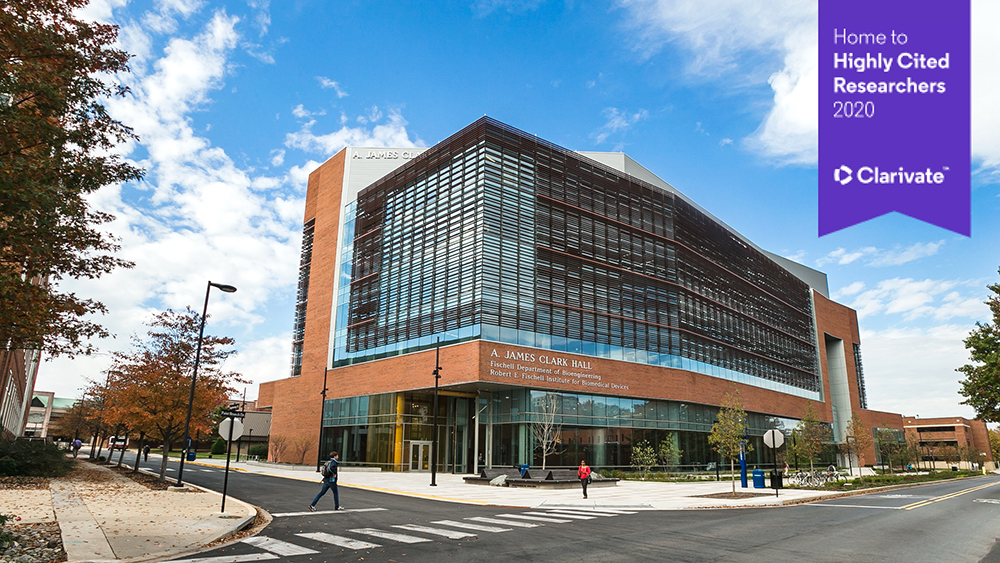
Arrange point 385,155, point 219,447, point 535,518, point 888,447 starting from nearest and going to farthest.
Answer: point 535,518
point 385,155
point 888,447
point 219,447

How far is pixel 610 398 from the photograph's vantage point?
4272 centimetres

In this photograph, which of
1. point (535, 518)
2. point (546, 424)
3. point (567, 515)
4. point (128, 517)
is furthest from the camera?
point (546, 424)

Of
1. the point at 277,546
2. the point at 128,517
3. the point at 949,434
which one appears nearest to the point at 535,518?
the point at 277,546

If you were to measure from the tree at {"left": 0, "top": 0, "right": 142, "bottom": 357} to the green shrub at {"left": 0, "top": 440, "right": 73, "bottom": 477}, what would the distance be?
21601mm

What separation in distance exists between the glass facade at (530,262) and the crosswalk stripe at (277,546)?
2559 cm

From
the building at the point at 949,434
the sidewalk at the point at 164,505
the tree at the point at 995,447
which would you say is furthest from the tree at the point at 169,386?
the tree at the point at 995,447

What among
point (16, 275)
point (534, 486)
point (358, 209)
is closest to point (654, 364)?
point (534, 486)

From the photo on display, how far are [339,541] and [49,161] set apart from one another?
8.49m

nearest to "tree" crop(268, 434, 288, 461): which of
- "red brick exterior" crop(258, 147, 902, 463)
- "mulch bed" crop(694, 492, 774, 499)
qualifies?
"red brick exterior" crop(258, 147, 902, 463)

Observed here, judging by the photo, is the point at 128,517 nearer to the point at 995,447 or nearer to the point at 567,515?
the point at 567,515

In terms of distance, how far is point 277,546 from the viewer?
444 inches

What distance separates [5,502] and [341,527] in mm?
10987

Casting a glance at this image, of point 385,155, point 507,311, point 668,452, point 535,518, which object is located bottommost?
point 535,518

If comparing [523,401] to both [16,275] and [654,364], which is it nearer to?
[654,364]
